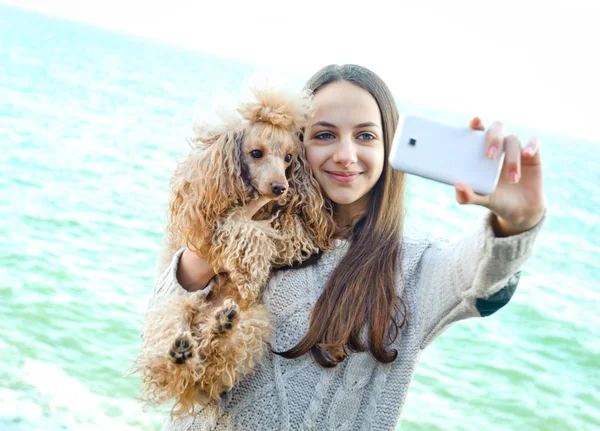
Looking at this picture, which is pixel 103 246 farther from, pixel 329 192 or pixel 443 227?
pixel 329 192

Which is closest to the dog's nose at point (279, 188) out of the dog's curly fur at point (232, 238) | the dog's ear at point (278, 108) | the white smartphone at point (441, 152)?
the dog's curly fur at point (232, 238)

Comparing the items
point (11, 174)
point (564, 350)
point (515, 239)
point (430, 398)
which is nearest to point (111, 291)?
point (430, 398)

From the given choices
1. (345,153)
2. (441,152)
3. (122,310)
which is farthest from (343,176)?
(122,310)

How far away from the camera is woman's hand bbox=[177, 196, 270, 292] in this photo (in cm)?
228

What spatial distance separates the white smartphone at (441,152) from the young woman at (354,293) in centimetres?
21

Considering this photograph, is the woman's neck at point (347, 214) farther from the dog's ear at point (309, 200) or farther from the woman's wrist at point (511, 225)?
the woman's wrist at point (511, 225)

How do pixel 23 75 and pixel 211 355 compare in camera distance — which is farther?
pixel 23 75

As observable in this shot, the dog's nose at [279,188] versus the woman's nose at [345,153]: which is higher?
the woman's nose at [345,153]

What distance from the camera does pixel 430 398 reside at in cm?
667

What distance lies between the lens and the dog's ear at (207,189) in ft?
7.34

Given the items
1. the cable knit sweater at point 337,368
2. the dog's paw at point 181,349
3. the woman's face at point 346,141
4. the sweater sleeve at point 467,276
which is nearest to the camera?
the sweater sleeve at point 467,276

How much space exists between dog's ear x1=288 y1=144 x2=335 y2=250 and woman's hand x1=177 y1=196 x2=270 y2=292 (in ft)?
0.37

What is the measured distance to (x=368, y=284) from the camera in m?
2.07

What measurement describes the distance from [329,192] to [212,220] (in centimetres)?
42
